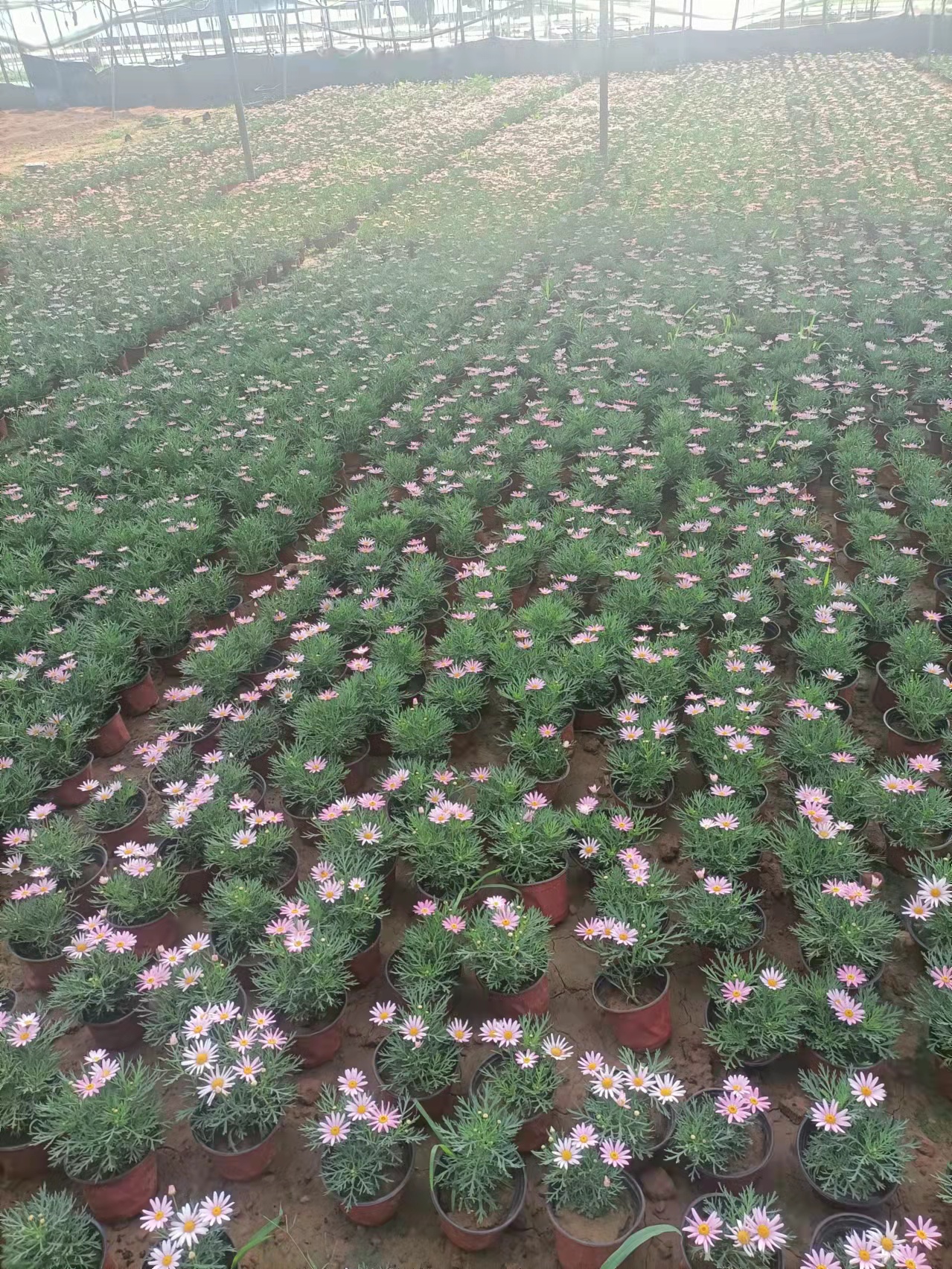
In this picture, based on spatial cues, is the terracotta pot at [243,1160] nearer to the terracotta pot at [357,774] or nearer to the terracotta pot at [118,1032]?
the terracotta pot at [118,1032]

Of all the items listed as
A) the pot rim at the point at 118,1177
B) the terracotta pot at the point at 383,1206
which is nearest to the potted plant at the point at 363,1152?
the terracotta pot at the point at 383,1206

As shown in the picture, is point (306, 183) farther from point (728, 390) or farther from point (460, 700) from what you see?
point (460, 700)

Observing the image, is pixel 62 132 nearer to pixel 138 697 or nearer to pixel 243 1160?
pixel 138 697

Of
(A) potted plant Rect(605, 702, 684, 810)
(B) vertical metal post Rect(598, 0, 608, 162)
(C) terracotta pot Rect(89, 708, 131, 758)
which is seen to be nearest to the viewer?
(A) potted plant Rect(605, 702, 684, 810)

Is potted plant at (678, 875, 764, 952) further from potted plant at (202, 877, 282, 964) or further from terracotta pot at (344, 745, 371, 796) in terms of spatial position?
terracotta pot at (344, 745, 371, 796)

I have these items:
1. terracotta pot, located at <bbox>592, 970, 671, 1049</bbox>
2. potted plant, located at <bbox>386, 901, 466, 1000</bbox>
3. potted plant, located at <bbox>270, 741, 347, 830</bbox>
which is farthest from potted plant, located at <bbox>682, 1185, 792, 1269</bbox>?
potted plant, located at <bbox>270, 741, 347, 830</bbox>

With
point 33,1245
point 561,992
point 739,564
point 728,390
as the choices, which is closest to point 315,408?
point 728,390
